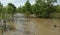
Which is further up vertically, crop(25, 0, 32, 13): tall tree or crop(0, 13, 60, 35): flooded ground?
crop(25, 0, 32, 13): tall tree

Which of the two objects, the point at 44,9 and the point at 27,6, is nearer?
the point at 44,9

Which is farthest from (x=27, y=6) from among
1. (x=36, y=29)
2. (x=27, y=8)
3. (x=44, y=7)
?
(x=36, y=29)

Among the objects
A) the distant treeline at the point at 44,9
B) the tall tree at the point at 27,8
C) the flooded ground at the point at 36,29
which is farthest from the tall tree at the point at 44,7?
the flooded ground at the point at 36,29

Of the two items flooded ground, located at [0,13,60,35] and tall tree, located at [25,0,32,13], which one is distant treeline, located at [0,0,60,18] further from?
flooded ground, located at [0,13,60,35]

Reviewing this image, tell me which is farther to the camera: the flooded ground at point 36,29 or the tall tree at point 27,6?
the tall tree at point 27,6

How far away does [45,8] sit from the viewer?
20484 millimetres

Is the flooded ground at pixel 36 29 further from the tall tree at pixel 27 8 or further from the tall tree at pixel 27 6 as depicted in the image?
the tall tree at pixel 27 6

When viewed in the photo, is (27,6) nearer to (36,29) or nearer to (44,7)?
(44,7)

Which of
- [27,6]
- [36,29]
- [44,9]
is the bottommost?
[36,29]

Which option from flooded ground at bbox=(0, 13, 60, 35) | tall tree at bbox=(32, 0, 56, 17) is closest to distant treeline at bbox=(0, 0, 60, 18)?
tall tree at bbox=(32, 0, 56, 17)

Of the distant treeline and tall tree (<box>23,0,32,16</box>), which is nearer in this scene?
the distant treeline

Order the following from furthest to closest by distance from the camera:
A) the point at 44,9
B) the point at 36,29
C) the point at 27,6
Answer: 1. the point at 27,6
2. the point at 44,9
3. the point at 36,29

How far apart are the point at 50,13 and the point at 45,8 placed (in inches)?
31.3

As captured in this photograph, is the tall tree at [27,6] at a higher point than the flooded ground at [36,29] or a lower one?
higher
